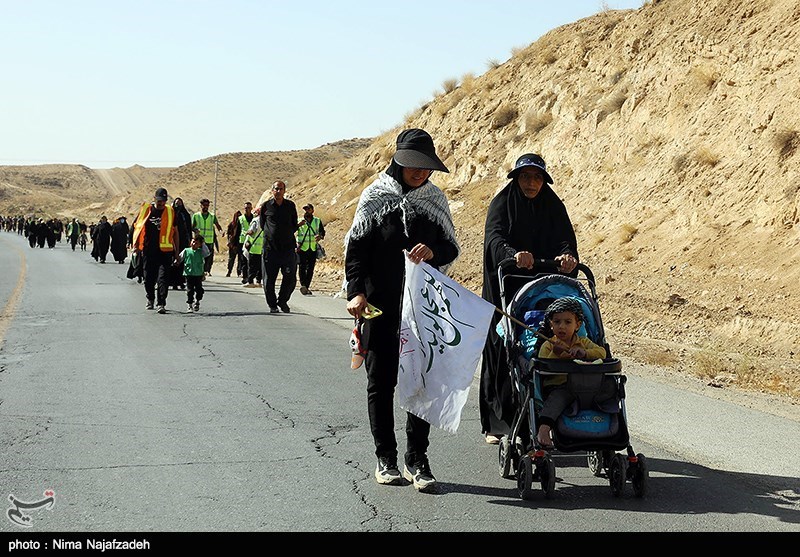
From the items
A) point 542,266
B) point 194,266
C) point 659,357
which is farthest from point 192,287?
point 542,266

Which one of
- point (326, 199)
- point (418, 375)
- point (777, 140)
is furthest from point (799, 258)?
point (326, 199)

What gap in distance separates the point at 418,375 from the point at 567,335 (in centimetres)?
97

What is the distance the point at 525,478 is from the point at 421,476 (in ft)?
2.20

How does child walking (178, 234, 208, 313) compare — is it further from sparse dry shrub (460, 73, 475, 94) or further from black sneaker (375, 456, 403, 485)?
sparse dry shrub (460, 73, 475, 94)

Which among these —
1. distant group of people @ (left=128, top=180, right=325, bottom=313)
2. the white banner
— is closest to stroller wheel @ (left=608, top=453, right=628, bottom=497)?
the white banner

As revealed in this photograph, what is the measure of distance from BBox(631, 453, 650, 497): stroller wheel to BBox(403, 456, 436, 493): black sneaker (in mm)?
1228

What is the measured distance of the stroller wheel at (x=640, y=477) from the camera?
21.1 feet

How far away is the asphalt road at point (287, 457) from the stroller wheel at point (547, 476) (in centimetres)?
9

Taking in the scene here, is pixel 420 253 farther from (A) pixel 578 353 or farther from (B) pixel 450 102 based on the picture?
(B) pixel 450 102

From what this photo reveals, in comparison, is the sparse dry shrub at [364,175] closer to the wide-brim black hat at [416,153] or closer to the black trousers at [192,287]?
the black trousers at [192,287]

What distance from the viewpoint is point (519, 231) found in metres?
7.93

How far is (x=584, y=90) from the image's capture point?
125 ft

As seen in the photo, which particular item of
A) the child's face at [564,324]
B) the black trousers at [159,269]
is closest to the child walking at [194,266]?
the black trousers at [159,269]

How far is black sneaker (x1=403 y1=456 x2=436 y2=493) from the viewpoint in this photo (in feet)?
21.7
